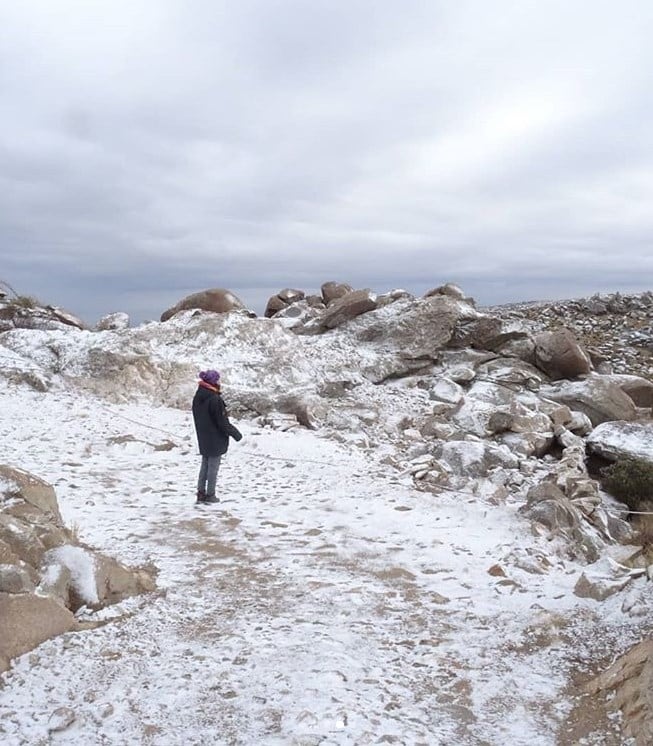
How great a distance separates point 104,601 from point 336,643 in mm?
2028

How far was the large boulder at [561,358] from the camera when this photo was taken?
57.6 feet

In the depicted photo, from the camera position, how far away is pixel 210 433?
9.04 meters

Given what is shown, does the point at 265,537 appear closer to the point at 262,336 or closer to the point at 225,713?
the point at 225,713

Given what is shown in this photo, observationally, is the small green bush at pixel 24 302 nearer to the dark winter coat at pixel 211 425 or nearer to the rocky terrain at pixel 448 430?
the rocky terrain at pixel 448 430

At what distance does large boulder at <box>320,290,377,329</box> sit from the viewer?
1906cm

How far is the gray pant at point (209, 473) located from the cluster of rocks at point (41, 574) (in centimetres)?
260

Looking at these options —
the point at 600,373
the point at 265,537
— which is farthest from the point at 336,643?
the point at 600,373

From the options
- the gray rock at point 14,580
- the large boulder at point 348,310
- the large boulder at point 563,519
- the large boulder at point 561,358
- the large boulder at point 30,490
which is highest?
the large boulder at point 348,310

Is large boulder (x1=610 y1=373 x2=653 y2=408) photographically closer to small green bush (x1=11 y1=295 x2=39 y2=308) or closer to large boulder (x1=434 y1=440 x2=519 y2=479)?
large boulder (x1=434 y1=440 x2=519 y2=479)

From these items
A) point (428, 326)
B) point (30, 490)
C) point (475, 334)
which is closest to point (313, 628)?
point (30, 490)

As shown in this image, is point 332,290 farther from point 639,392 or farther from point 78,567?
point 78,567

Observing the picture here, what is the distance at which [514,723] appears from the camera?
416cm

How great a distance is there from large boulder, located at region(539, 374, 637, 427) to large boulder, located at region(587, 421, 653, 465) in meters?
1.88

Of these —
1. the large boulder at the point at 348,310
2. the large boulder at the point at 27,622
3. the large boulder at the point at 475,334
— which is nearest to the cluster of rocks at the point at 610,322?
the large boulder at the point at 475,334
